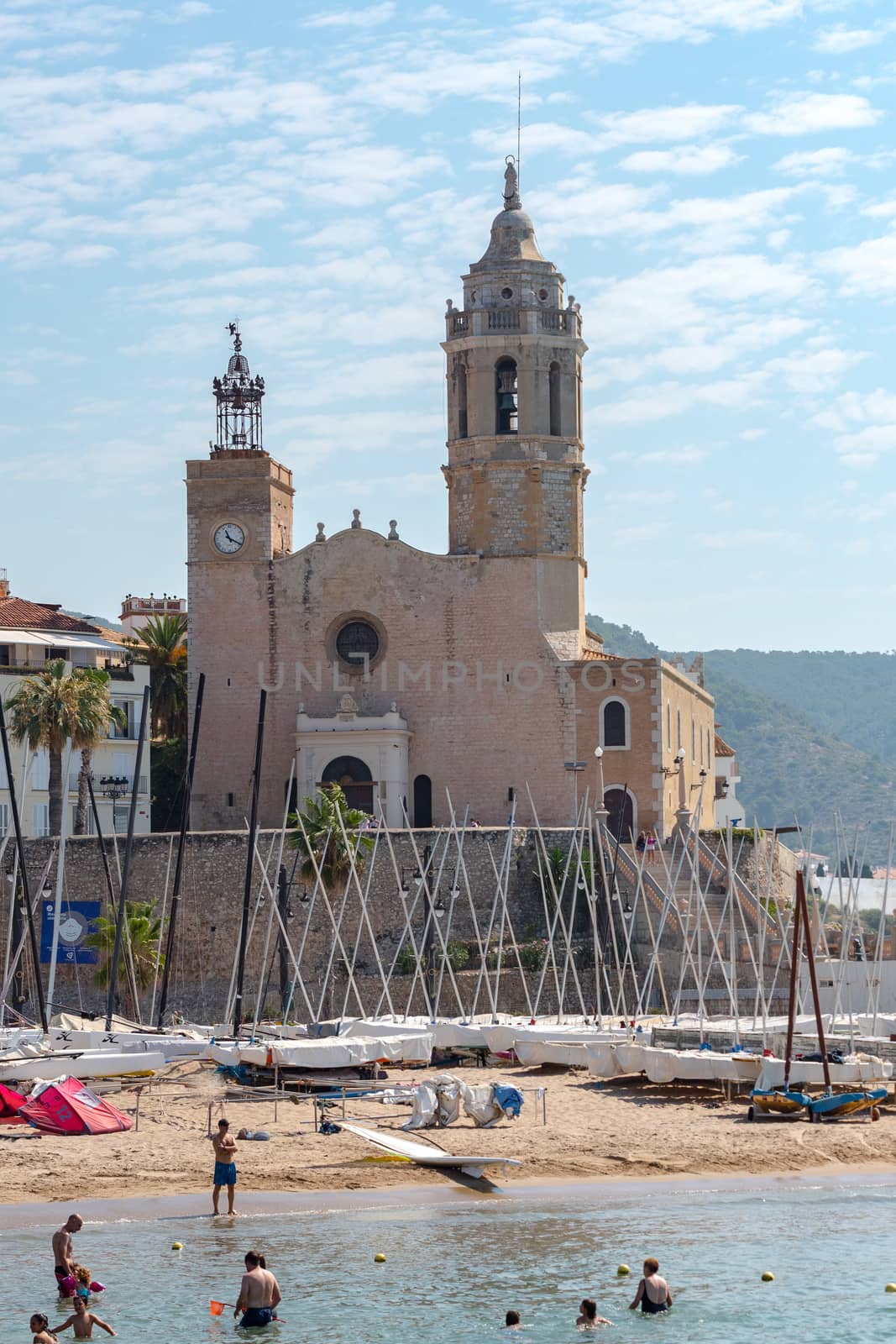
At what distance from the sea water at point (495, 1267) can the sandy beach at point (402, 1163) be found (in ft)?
4.03

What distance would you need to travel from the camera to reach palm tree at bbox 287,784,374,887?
5125 centimetres

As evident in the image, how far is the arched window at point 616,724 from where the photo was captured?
193 ft

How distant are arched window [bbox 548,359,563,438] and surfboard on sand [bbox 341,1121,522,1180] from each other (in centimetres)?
3115

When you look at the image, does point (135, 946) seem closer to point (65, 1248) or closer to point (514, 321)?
point (514, 321)

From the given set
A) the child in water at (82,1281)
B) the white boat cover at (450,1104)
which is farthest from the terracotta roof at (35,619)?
the child in water at (82,1281)

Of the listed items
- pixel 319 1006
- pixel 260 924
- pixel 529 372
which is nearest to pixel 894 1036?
pixel 319 1006

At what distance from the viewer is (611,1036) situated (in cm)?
4150

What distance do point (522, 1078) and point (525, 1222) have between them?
11822 millimetres

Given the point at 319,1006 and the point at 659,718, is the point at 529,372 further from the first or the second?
the point at 319,1006

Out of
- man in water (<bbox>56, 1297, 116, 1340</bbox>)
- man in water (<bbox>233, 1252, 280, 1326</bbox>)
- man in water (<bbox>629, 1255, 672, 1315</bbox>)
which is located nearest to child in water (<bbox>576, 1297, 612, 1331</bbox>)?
man in water (<bbox>629, 1255, 672, 1315</bbox>)

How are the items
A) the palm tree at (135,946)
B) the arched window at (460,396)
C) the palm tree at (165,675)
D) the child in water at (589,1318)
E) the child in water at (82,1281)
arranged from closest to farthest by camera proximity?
the child in water at (589,1318)
the child in water at (82,1281)
the palm tree at (135,946)
the arched window at (460,396)
the palm tree at (165,675)

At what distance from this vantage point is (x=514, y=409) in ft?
200

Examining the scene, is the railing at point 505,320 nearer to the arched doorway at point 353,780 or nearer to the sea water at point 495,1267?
the arched doorway at point 353,780

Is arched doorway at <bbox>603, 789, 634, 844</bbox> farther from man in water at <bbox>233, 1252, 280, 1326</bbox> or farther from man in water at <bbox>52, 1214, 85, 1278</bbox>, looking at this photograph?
man in water at <bbox>52, 1214, 85, 1278</bbox>
